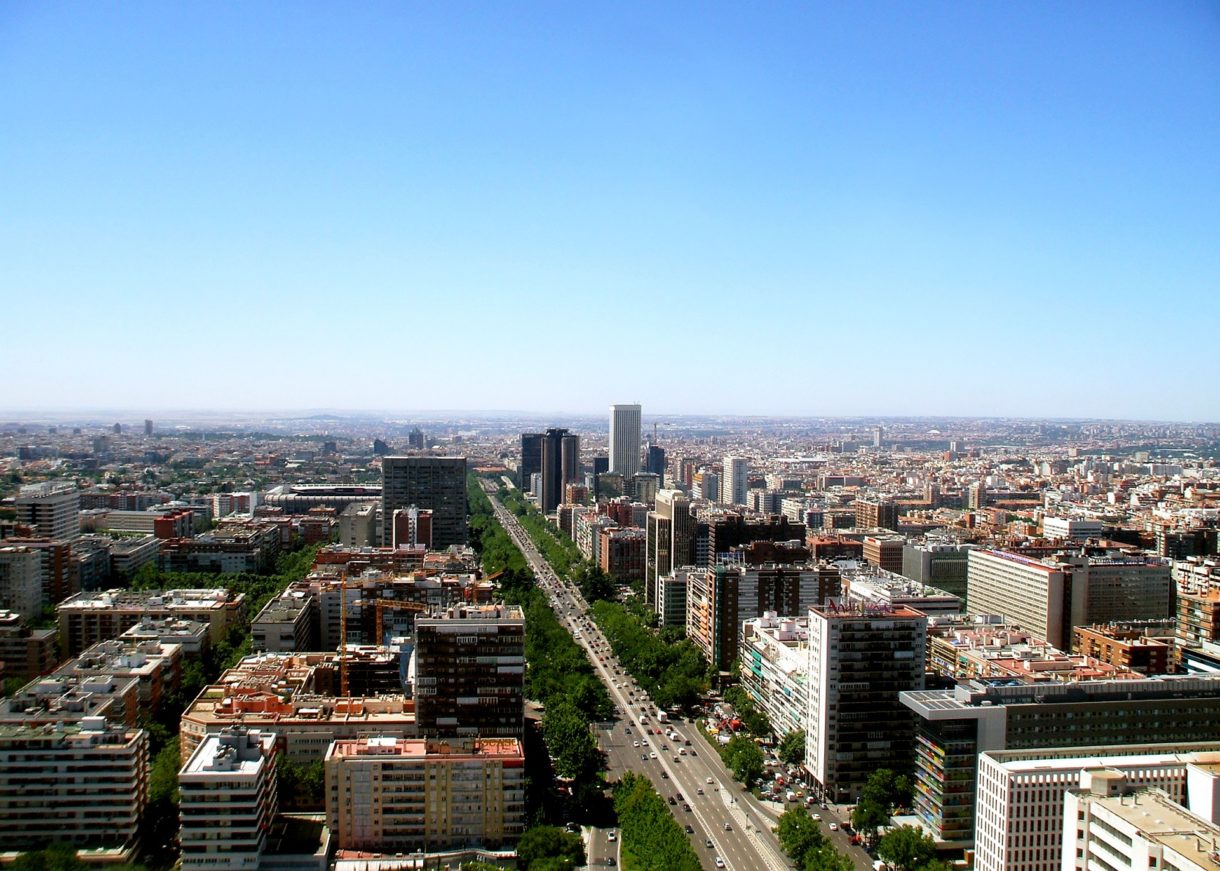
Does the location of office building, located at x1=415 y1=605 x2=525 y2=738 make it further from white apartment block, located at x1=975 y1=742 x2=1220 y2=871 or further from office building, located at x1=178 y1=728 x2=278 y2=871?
white apartment block, located at x1=975 y1=742 x2=1220 y2=871

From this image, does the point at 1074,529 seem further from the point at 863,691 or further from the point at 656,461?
the point at 656,461

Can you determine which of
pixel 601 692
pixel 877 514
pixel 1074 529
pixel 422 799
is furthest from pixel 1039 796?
pixel 877 514

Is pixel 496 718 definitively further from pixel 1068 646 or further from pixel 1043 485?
pixel 1043 485

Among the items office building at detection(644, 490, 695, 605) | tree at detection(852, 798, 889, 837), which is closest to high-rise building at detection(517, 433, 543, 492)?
office building at detection(644, 490, 695, 605)

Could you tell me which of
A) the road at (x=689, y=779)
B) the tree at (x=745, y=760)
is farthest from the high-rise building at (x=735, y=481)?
the tree at (x=745, y=760)

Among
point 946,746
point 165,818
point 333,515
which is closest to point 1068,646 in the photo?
point 946,746
